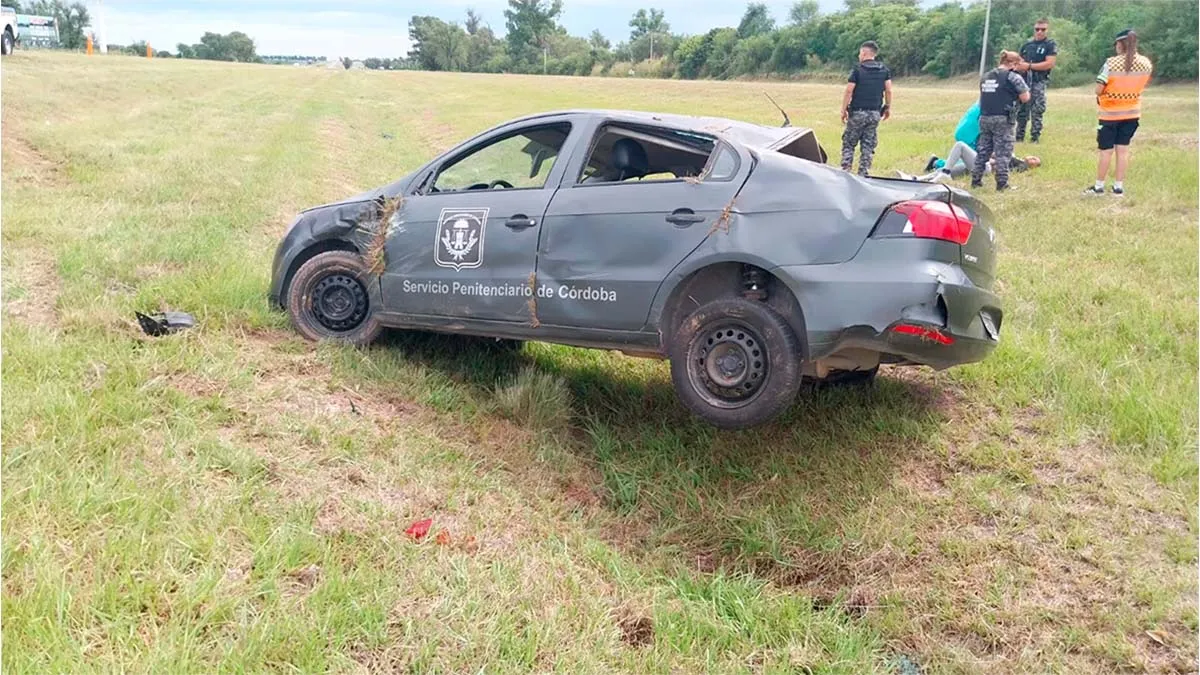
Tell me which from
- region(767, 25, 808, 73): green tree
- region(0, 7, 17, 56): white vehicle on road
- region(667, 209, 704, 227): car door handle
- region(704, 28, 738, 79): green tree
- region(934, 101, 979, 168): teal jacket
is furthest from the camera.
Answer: region(704, 28, 738, 79): green tree

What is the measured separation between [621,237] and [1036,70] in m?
10.6

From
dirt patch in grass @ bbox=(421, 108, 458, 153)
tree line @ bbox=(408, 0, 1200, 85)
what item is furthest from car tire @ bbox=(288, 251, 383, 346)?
tree line @ bbox=(408, 0, 1200, 85)

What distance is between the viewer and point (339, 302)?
5.79 meters

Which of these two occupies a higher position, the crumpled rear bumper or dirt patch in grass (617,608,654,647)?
the crumpled rear bumper

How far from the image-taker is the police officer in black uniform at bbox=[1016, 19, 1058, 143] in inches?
490

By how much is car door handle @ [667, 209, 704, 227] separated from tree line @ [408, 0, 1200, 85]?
3801cm

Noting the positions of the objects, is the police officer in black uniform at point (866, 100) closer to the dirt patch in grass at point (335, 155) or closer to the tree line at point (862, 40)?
the dirt patch in grass at point (335, 155)

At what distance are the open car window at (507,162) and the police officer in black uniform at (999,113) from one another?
7.02 meters

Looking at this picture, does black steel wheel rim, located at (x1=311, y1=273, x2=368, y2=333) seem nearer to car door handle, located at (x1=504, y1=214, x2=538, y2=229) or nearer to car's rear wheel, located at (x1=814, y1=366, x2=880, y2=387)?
car door handle, located at (x1=504, y1=214, x2=538, y2=229)

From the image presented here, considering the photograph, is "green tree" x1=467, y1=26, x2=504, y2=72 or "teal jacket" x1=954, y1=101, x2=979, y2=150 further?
"green tree" x1=467, y1=26, x2=504, y2=72

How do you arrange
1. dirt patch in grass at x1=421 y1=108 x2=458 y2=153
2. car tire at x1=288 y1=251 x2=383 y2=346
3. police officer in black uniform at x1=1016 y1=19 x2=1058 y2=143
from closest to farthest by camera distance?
car tire at x1=288 y1=251 x2=383 y2=346, police officer in black uniform at x1=1016 y1=19 x2=1058 y2=143, dirt patch in grass at x1=421 y1=108 x2=458 y2=153

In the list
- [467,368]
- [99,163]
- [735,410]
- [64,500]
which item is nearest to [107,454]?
[64,500]

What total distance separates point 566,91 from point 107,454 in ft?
133

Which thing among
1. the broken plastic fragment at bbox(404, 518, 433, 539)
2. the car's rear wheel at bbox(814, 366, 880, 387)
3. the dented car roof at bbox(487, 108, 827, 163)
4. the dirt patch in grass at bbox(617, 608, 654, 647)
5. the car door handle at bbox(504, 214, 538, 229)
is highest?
the dented car roof at bbox(487, 108, 827, 163)
